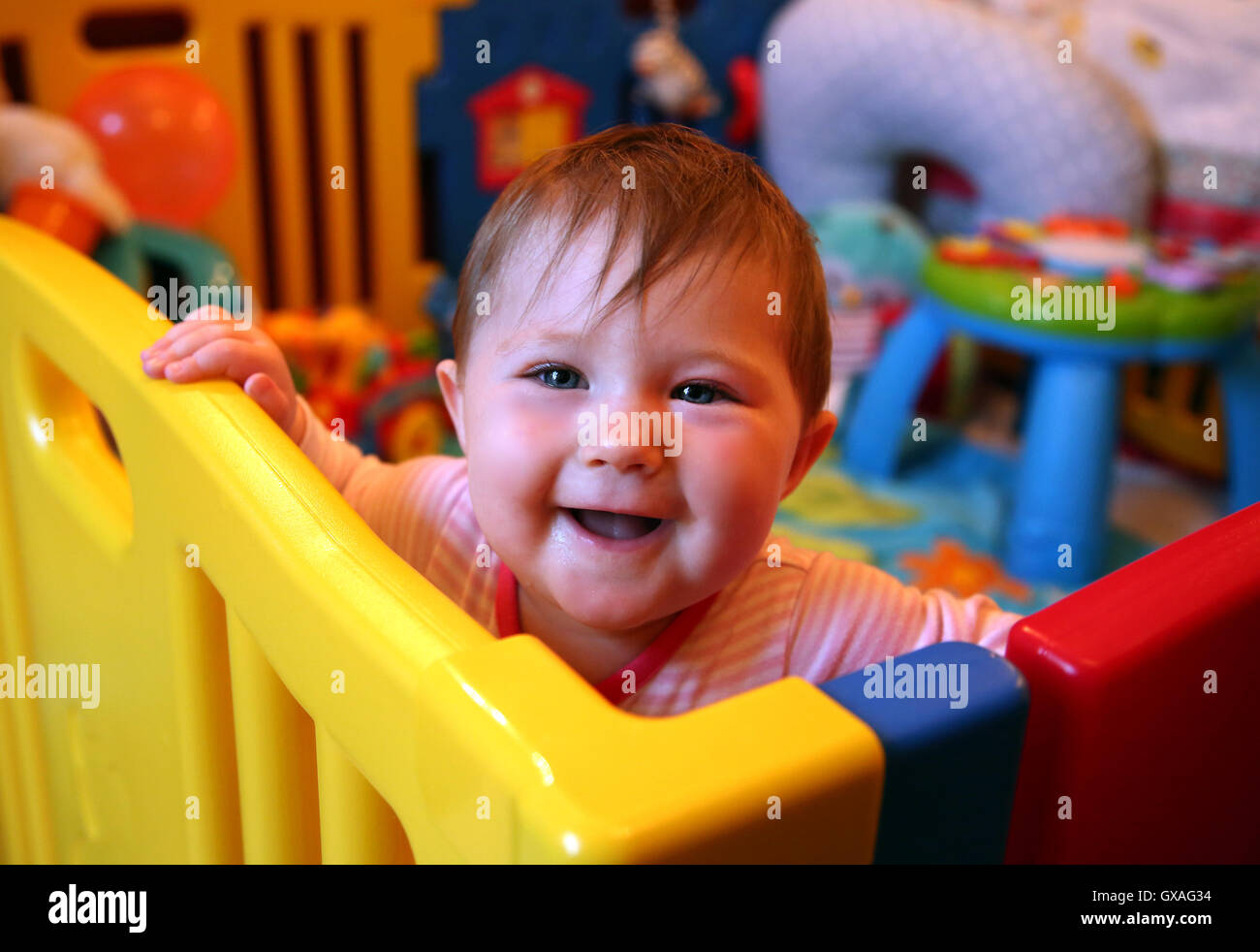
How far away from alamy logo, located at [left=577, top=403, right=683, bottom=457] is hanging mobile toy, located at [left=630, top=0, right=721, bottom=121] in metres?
1.99

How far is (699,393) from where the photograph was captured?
1.97ft

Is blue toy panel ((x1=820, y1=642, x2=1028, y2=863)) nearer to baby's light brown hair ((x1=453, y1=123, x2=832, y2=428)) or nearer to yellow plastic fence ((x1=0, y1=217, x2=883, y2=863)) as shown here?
yellow plastic fence ((x1=0, y1=217, x2=883, y2=863))

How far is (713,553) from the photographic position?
1.97ft

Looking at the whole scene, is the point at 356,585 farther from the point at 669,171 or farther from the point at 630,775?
the point at 669,171

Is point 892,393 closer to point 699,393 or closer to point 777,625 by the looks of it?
point 777,625

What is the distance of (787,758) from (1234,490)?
5.74 ft

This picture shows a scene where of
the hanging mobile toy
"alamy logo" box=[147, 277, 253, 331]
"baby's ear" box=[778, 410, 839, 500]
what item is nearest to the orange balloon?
"alamy logo" box=[147, 277, 253, 331]

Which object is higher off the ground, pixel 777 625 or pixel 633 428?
pixel 633 428

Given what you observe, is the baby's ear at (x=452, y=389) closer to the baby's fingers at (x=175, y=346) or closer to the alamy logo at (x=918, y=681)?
the baby's fingers at (x=175, y=346)

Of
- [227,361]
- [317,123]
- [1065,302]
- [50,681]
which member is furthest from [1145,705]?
[317,123]

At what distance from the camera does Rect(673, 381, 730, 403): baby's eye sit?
60 centimetres

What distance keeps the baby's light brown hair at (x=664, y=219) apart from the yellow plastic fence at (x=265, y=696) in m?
0.17

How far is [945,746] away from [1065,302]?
141cm

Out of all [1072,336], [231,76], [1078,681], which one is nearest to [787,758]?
[1078,681]
